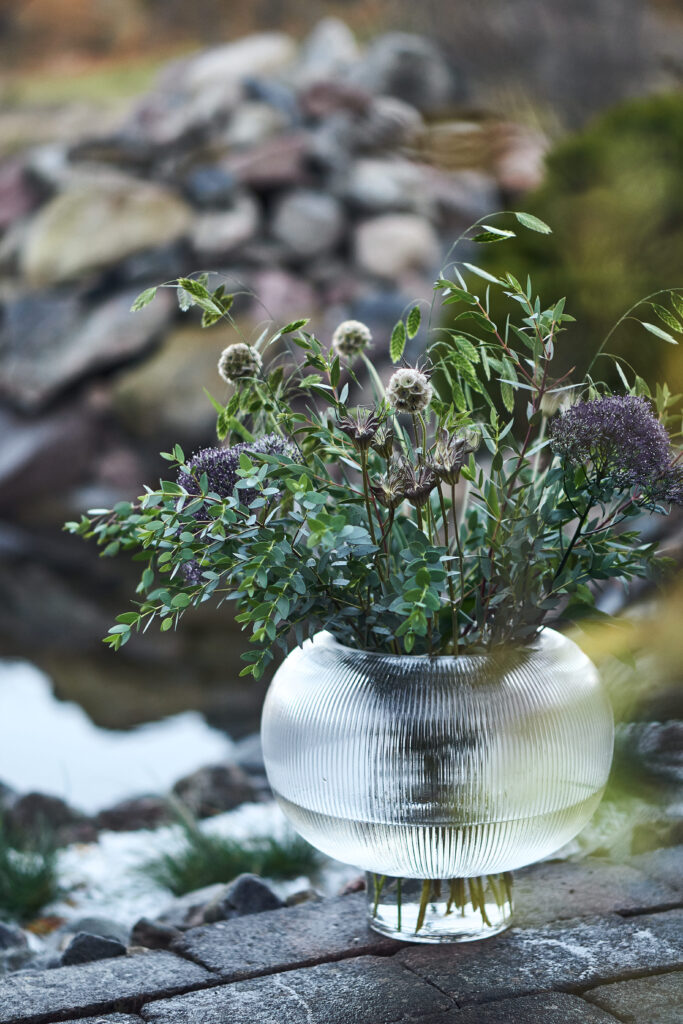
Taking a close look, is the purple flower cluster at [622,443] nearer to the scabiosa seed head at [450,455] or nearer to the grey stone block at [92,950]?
the scabiosa seed head at [450,455]

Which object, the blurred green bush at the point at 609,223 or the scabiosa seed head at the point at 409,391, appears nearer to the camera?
the scabiosa seed head at the point at 409,391

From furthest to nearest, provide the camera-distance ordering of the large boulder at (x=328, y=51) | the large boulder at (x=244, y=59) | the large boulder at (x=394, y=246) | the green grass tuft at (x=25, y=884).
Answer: the large boulder at (x=244, y=59) < the large boulder at (x=328, y=51) < the large boulder at (x=394, y=246) < the green grass tuft at (x=25, y=884)

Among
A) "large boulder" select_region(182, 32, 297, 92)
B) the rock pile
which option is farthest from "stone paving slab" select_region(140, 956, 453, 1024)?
"large boulder" select_region(182, 32, 297, 92)

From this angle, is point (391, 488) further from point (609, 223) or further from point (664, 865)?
point (609, 223)

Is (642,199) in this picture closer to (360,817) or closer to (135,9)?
(360,817)

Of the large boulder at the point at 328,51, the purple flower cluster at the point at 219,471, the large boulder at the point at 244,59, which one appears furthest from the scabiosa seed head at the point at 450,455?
the large boulder at the point at 244,59

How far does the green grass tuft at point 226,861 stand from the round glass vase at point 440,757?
2.76 ft

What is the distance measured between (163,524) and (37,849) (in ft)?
4.30

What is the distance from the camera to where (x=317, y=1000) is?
4.13 feet

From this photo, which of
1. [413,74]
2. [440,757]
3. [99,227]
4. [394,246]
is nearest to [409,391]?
[440,757]

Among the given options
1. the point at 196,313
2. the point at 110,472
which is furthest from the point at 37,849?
the point at 196,313

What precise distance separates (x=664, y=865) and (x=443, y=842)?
52cm

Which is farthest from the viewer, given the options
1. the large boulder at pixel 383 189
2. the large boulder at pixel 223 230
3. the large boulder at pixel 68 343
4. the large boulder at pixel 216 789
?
the large boulder at pixel 383 189

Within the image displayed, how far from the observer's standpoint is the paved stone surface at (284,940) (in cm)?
137
